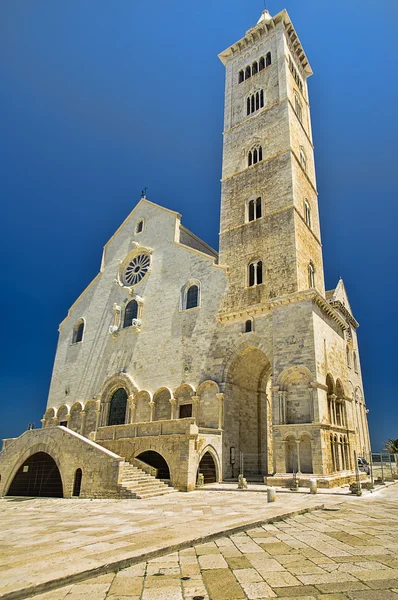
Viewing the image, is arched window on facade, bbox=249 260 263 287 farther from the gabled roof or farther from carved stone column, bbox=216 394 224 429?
the gabled roof

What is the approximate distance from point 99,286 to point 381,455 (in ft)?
75.5

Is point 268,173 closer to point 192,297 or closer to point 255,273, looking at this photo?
point 255,273

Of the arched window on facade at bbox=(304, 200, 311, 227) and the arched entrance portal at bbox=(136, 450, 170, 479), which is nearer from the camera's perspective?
the arched entrance portal at bbox=(136, 450, 170, 479)

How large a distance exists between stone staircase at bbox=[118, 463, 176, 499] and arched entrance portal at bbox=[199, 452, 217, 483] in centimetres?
241

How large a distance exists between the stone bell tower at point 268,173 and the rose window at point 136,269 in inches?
262

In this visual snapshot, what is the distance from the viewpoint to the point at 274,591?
174 inches

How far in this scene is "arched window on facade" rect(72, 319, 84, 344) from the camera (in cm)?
3177

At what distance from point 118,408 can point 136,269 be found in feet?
33.7

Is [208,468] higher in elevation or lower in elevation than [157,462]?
lower

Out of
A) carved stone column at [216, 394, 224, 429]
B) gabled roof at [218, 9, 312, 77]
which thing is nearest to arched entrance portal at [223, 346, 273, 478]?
carved stone column at [216, 394, 224, 429]

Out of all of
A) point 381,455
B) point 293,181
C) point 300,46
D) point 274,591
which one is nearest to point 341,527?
point 274,591

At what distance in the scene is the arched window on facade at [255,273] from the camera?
22.8 meters

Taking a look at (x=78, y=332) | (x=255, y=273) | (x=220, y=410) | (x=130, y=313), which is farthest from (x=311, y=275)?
(x=78, y=332)

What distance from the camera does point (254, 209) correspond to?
2498 cm
